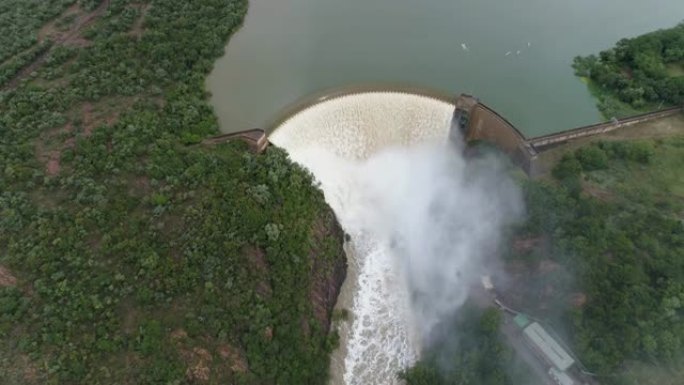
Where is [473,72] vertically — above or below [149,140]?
above

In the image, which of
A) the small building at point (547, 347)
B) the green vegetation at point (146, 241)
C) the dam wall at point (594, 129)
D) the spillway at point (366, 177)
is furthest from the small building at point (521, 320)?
the dam wall at point (594, 129)

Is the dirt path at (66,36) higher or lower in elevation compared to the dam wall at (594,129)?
higher

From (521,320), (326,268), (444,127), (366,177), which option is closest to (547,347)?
(521,320)

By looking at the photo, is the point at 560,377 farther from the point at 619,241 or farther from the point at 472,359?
the point at 619,241

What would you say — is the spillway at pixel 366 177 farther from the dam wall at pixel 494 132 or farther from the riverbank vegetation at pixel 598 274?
the riverbank vegetation at pixel 598 274

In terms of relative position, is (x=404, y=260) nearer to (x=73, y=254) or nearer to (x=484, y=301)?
(x=484, y=301)

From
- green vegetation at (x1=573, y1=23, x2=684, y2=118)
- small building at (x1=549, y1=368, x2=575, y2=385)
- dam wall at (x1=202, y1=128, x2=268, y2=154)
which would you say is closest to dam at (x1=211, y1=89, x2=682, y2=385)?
dam wall at (x1=202, y1=128, x2=268, y2=154)

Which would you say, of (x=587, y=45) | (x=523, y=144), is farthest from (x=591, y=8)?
(x=523, y=144)
